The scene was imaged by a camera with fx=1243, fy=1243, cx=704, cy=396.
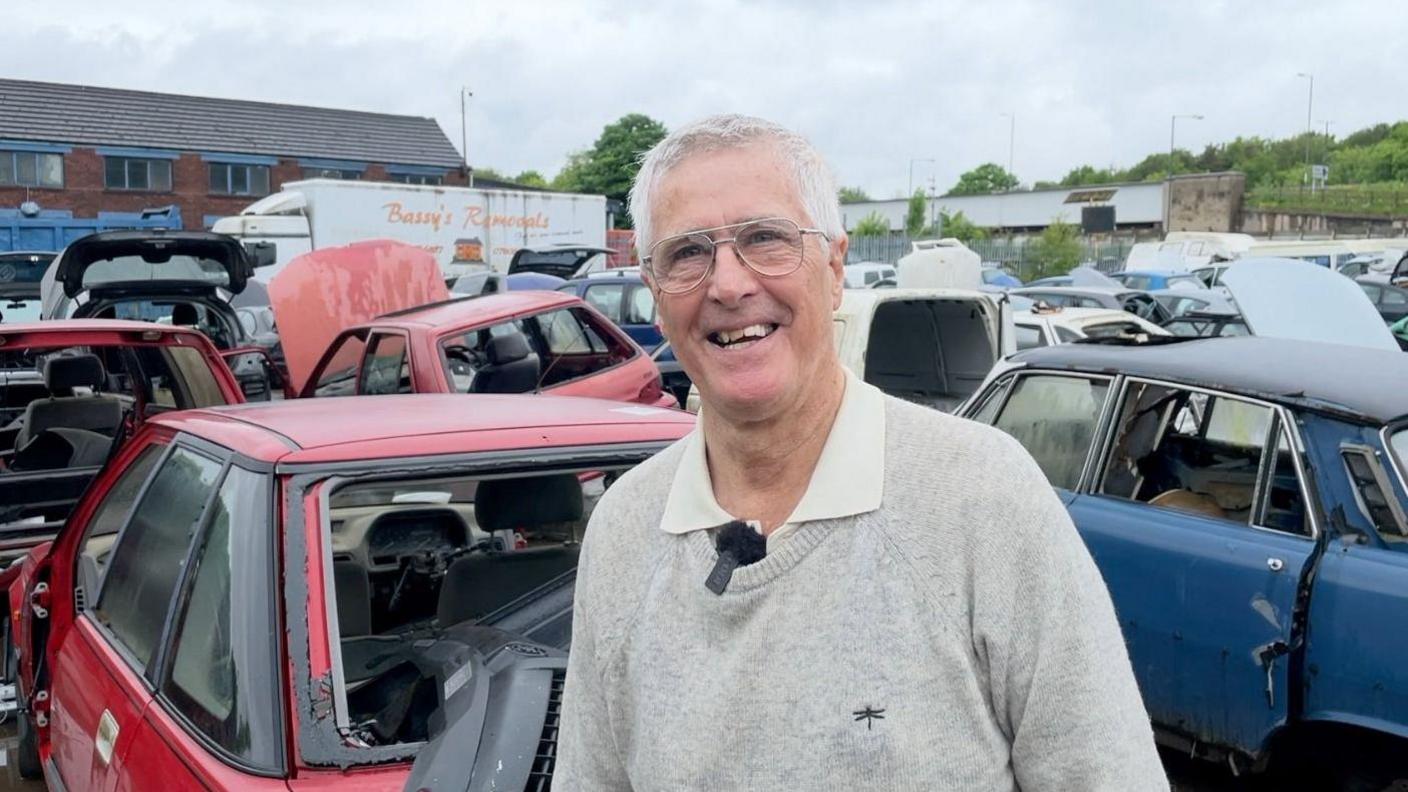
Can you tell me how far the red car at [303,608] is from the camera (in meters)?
2.29

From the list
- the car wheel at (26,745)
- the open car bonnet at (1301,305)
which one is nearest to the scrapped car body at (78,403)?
the car wheel at (26,745)

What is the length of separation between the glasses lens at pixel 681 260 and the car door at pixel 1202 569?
3.01m

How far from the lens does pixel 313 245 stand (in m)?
23.8

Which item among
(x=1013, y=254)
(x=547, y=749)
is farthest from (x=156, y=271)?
(x=1013, y=254)

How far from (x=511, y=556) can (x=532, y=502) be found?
0.55 feet

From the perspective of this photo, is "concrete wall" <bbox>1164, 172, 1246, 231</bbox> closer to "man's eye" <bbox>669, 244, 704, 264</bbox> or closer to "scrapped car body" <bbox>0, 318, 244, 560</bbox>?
"scrapped car body" <bbox>0, 318, 244, 560</bbox>

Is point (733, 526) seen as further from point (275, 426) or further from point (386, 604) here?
point (386, 604)

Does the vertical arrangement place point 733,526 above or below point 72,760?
above

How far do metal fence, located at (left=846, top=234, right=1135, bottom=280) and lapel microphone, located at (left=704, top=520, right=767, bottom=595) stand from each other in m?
37.2

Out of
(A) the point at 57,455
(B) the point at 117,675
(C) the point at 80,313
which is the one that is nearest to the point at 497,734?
(B) the point at 117,675

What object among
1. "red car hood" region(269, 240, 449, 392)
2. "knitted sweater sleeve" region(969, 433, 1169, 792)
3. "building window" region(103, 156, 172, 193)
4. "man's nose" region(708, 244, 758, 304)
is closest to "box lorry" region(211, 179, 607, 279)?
"red car hood" region(269, 240, 449, 392)

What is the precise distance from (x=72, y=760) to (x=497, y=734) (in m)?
1.74

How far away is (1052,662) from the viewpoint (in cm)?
134

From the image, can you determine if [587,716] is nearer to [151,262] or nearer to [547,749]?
[547,749]
